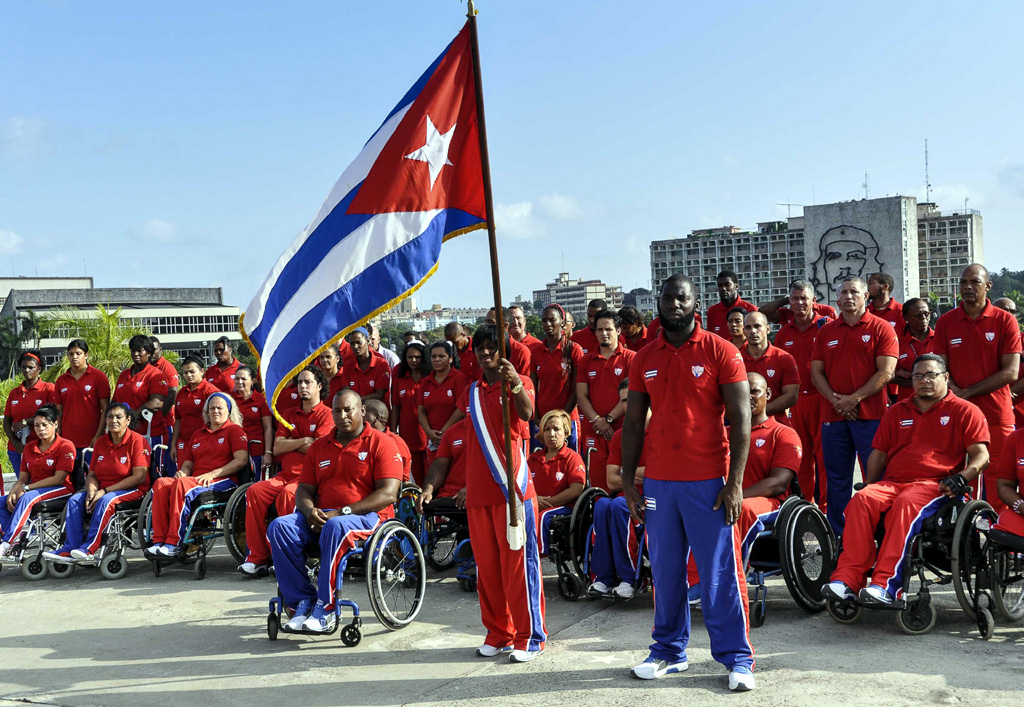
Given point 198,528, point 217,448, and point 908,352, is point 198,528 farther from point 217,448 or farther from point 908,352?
point 908,352

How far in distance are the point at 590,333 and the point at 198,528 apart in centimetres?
380

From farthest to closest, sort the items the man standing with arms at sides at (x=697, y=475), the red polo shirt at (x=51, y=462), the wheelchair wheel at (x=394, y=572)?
the red polo shirt at (x=51, y=462) → the wheelchair wheel at (x=394, y=572) → the man standing with arms at sides at (x=697, y=475)

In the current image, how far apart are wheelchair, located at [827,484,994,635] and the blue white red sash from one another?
1777 millimetres

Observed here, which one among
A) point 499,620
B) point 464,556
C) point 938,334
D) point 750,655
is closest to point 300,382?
point 464,556

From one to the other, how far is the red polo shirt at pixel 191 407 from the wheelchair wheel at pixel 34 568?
1514 mm

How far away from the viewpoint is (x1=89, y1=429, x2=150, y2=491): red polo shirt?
327 inches

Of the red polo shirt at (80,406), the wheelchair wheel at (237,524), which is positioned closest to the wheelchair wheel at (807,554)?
the wheelchair wheel at (237,524)

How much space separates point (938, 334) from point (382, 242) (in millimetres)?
4332

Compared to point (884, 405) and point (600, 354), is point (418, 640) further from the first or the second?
point (884, 405)

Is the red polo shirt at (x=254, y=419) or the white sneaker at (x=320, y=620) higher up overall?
the red polo shirt at (x=254, y=419)

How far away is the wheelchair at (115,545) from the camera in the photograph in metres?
7.88

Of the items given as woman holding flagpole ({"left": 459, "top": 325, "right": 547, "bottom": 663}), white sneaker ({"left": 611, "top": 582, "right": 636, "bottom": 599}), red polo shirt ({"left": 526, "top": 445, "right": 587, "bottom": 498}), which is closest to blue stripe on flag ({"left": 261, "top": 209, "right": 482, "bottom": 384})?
woman holding flagpole ({"left": 459, "top": 325, "right": 547, "bottom": 663})

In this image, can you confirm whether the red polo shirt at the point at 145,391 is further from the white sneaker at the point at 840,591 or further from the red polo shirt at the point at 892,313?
the white sneaker at the point at 840,591

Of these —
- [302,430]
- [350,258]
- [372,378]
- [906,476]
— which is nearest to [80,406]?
[372,378]
